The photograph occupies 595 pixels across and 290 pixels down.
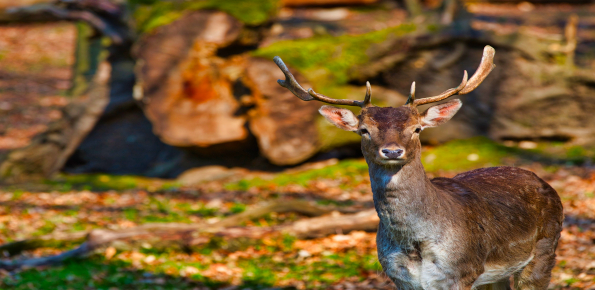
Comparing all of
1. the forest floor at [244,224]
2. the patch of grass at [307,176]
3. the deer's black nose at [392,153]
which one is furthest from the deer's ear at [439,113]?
the patch of grass at [307,176]

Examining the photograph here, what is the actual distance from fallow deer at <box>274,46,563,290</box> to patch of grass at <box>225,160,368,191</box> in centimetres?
596

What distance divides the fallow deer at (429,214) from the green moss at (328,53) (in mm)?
6449

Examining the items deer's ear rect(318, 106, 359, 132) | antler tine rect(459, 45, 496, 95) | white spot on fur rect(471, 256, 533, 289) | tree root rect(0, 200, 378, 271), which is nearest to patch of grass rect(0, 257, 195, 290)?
tree root rect(0, 200, 378, 271)

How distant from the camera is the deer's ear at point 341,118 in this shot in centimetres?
406

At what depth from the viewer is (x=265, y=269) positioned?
667 cm

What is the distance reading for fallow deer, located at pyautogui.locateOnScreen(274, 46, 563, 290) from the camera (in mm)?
3785

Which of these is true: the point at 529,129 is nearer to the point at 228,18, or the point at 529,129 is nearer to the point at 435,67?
the point at 435,67

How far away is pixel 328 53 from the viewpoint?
36.1 ft

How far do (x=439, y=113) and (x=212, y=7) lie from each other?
24.3ft

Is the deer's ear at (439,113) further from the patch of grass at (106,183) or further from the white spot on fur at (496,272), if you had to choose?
the patch of grass at (106,183)

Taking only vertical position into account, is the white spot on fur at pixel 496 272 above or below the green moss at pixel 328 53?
below

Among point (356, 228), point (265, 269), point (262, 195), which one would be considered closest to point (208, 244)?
point (265, 269)

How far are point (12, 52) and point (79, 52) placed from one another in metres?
10.8

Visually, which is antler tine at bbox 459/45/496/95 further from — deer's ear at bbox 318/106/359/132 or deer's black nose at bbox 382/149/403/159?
deer's black nose at bbox 382/149/403/159
